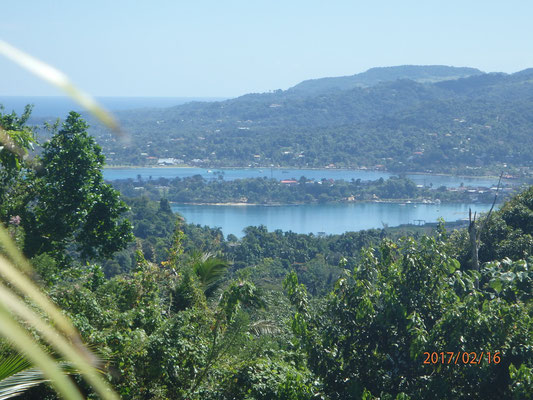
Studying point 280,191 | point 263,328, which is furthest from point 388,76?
Answer: point 263,328

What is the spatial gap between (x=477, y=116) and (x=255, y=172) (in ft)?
88.8

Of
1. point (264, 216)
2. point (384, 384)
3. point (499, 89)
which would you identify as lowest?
point (264, 216)

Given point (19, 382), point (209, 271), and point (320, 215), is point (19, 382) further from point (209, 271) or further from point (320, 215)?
point (320, 215)

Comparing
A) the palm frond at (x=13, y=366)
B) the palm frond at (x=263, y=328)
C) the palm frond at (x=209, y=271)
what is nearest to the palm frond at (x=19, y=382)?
the palm frond at (x=13, y=366)

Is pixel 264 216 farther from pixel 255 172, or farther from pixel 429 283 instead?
pixel 429 283

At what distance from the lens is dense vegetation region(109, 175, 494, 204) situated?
4661 centimetres

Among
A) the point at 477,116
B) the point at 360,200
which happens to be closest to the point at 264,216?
the point at 360,200

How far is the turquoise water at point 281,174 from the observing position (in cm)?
5475

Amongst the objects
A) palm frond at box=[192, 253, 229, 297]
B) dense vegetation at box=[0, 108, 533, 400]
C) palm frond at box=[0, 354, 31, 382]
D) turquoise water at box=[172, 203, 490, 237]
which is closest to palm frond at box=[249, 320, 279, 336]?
dense vegetation at box=[0, 108, 533, 400]

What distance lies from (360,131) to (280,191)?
2671 cm

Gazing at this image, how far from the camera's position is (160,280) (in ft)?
14.8

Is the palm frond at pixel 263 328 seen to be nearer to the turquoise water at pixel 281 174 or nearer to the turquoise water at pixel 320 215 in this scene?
the turquoise water at pixel 320 215

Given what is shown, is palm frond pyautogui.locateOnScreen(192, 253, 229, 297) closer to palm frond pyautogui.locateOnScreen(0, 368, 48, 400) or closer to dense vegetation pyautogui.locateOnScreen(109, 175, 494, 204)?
palm frond pyautogui.locateOnScreen(0, 368, 48, 400)
